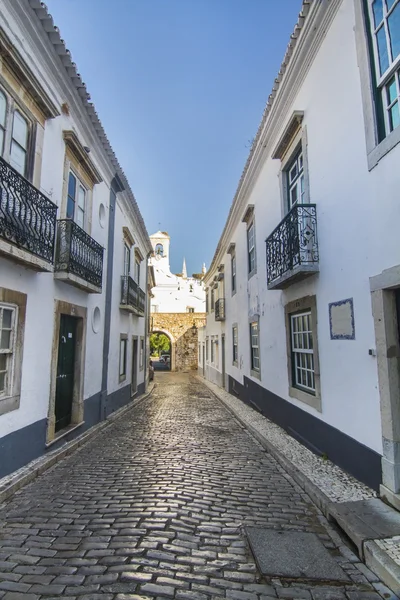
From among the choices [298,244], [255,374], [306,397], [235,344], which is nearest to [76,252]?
[298,244]

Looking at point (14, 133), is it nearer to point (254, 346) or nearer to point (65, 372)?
point (65, 372)

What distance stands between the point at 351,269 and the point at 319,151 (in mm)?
2096

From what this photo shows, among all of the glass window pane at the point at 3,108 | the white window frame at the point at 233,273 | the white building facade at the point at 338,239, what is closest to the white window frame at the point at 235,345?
the white window frame at the point at 233,273

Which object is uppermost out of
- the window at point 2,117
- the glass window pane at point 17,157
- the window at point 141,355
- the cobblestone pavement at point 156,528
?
the window at point 2,117

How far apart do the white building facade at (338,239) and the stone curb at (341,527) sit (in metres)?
0.59

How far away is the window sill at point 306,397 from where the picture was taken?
5.19 meters

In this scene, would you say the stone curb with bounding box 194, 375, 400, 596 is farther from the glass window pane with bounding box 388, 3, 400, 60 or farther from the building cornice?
the building cornice

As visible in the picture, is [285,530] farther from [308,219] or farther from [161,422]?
[161,422]

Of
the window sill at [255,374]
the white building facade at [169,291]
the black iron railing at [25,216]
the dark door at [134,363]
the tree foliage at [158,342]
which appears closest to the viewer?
the black iron railing at [25,216]

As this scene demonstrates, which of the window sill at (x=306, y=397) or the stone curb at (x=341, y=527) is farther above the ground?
the window sill at (x=306, y=397)

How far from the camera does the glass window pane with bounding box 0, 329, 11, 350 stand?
172 inches

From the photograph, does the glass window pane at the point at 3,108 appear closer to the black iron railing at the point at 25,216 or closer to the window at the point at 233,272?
the black iron railing at the point at 25,216

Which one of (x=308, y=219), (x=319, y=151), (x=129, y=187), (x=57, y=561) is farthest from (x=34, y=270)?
(x=129, y=187)

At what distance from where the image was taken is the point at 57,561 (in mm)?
2617
